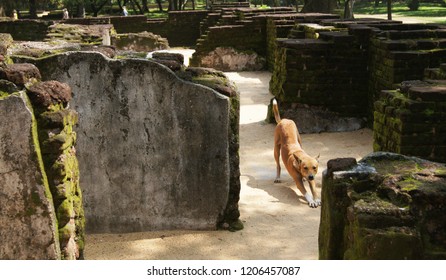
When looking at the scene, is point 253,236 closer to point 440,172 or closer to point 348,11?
point 440,172

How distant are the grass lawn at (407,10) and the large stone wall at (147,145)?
26540 mm

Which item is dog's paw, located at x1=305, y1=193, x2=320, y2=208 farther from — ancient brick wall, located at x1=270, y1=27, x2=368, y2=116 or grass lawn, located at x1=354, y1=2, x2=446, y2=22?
grass lawn, located at x1=354, y1=2, x2=446, y2=22

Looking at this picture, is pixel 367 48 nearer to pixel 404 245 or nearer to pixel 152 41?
pixel 404 245

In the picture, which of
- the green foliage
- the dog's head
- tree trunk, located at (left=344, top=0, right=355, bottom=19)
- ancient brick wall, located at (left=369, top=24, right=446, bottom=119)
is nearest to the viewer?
the dog's head

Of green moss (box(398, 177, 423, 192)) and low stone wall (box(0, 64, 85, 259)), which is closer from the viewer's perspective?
green moss (box(398, 177, 423, 192))

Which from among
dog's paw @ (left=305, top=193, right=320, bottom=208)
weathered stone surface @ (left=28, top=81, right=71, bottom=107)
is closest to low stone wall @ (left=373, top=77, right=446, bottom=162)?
dog's paw @ (left=305, top=193, right=320, bottom=208)

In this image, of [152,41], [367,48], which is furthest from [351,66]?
[152,41]

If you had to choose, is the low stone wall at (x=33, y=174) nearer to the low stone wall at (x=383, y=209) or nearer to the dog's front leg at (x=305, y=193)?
the low stone wall at (x=383, y=209)

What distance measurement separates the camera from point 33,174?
11.5ft

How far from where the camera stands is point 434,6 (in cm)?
3969

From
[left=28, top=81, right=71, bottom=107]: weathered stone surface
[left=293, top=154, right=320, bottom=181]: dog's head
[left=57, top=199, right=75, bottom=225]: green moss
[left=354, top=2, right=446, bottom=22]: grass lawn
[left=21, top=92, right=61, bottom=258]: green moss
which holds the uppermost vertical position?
[left=28, top=81, right=71, bottom=107]: weathered stone surface

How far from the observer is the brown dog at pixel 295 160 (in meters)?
6.07

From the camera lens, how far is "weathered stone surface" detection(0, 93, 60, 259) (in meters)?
3.45

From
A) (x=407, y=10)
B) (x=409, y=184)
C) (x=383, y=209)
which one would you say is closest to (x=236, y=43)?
(x=409, y=184)
